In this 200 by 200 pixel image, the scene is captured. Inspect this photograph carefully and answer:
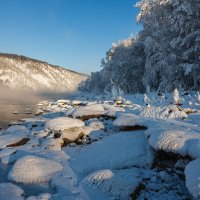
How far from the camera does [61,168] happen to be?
763 centimetres

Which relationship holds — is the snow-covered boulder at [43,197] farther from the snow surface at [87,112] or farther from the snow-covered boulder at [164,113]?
the snow surface at [87,112]

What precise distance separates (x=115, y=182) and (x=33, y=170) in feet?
7.26

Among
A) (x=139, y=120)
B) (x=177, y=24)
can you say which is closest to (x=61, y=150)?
(x=139, y=120)

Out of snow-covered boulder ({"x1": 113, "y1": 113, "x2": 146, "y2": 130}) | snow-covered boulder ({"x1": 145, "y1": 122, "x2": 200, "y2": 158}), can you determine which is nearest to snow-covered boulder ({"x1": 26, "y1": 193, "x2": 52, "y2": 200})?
snow-covered boulder ({"x1": 145, "y1": 122, "x2": 200, "y2": 158})

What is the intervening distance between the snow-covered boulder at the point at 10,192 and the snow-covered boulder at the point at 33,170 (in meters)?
0.47

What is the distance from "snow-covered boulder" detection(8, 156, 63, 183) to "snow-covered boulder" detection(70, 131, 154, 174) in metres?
0.61

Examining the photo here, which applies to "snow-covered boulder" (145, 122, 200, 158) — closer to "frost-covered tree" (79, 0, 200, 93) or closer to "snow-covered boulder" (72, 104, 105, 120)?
"snow-covered boulder" (72, 104, 105, 120)

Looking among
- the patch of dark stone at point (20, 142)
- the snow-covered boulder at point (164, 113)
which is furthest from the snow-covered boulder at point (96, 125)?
the patch of dark stone at point (20, 142)

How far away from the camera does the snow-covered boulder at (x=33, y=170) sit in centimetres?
704

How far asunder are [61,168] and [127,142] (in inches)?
79.4

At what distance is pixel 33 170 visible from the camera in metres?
7.32

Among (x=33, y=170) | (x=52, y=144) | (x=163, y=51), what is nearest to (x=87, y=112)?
(x=52, y=144)

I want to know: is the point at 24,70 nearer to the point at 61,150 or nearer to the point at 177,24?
the point at 177,24

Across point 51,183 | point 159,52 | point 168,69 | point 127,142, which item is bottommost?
point 51,183
